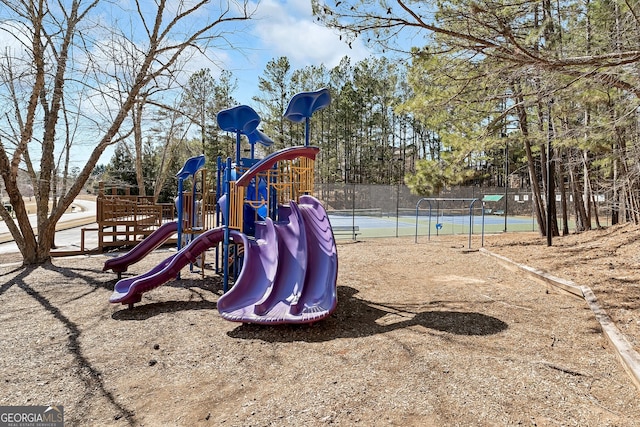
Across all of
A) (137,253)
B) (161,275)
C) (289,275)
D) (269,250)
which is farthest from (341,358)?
(137,253)

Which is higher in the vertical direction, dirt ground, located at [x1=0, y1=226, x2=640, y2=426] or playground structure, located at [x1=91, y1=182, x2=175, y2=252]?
playground structure, located at [x1=91, y1=182, x2=175, y2=252]

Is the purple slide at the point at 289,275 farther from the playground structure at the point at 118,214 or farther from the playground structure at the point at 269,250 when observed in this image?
the playground structure at the point at 118,214

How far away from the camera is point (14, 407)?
8.29 feet

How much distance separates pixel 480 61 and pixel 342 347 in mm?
3959

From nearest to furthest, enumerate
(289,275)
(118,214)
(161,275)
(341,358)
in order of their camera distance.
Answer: (341,358)
(289,275)
(161,275)
(118,214)

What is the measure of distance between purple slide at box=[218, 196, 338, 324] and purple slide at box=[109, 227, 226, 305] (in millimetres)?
714

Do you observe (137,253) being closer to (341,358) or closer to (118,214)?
(118,214)

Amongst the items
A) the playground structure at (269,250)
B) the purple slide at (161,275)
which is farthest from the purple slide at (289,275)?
the purple slide at (161,275)

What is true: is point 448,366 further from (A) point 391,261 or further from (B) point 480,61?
(A) point 391,261

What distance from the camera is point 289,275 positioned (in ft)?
14.5

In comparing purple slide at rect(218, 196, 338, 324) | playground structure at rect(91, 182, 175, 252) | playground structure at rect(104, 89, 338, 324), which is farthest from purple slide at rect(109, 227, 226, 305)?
playground structure at rect(91, 182, 175, 252)

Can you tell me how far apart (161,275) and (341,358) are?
2800 millimetres

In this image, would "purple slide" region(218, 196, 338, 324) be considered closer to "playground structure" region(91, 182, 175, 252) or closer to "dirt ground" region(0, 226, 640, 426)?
"dirt ground" region(0, 226, 640, 426)

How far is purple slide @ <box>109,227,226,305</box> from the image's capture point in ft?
15.8
